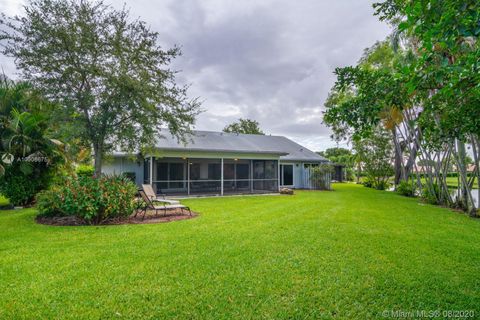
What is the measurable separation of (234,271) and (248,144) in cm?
1584

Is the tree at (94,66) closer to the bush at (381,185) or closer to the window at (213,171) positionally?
the window at (213,171)

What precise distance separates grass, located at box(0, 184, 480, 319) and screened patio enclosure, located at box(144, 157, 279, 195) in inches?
359

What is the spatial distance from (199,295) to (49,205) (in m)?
7.06

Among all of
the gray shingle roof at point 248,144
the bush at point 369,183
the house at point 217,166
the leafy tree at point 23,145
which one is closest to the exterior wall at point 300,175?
the house at point 217,166

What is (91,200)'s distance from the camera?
24.2 feet

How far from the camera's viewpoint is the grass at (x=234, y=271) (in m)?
3.15

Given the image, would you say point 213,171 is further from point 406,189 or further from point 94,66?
point 406,189

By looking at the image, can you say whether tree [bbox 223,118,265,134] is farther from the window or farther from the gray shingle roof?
the window

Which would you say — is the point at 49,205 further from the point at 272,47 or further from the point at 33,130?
the point at 272,47

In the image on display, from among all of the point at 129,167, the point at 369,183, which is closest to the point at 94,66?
the point at 129,167

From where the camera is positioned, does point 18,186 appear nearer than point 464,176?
Yes

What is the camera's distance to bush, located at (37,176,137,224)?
7336 mm

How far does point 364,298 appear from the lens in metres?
3.38

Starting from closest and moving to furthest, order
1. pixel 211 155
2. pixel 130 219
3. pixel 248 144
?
pixel 130 219, pixel 211 155, pixel 248 144
